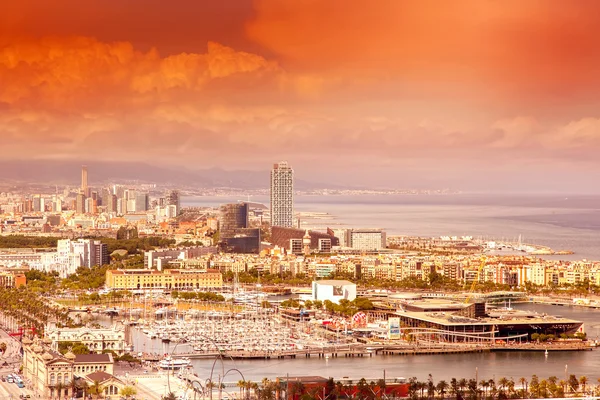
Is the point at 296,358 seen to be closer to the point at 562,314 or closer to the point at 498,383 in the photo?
the point at 498,383

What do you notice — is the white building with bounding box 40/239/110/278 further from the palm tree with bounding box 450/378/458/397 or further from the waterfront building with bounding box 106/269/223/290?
the palm tree with bounding box 450/378/458/397

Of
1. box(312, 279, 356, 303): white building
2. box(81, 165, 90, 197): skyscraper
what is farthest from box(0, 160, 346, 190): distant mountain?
box(312, 279, 356, 303): white building

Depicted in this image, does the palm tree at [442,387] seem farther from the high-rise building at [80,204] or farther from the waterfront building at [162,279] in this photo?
the high-rise building at [80,204]

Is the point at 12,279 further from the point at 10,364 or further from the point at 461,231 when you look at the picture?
the point at 461,231

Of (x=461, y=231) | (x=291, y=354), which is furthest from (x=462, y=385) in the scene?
(x=461, y=231)

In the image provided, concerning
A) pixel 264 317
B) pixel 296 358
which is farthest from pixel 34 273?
pixel 296 358
